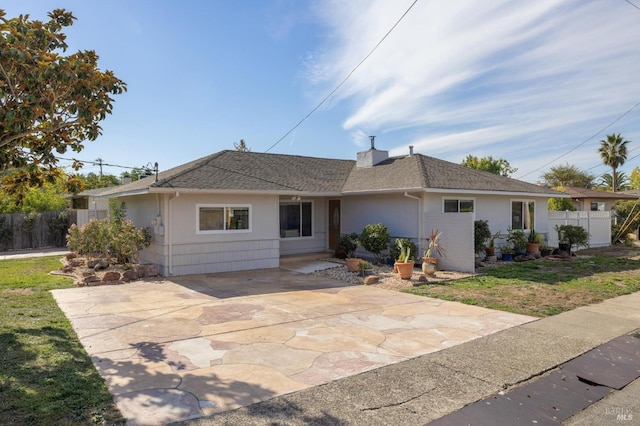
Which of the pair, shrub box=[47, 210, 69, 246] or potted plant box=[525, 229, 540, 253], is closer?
potted plant box=[525, 229, 540, 253]

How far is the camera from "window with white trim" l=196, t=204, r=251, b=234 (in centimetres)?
1244

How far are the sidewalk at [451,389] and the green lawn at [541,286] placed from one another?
208cm

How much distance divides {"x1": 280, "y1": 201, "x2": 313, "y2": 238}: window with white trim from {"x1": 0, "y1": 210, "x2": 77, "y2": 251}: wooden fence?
13.9 m

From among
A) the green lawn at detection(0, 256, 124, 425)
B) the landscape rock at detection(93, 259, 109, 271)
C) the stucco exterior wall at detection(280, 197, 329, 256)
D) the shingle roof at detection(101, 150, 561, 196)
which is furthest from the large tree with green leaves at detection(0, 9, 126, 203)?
the stucco exterior wall at detection(280, 197, 329, 256)

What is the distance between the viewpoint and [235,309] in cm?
792

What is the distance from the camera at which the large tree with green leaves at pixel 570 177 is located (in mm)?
48812

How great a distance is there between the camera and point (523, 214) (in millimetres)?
17062

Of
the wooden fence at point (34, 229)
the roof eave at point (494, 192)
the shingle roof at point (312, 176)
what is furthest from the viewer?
the wooden fence at point (34, 229)

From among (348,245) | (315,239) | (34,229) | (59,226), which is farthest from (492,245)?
(34,229)

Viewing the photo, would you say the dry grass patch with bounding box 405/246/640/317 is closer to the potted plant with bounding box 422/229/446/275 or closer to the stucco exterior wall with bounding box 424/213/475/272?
the stucco exterior wall with bounding box 424/213/475/272

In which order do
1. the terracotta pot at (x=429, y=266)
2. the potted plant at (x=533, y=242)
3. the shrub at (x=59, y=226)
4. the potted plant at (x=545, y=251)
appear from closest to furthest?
the terracotta pot at (x=429, y=266) < the potted plant at (x=533, y=242) < the potted plant at (x=545, y=251) < the shrub at (x=59, y=226)

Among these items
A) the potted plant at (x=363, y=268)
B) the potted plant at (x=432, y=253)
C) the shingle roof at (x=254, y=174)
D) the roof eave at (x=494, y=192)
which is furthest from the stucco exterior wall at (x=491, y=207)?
the shingle roof at (x=254, y=174)

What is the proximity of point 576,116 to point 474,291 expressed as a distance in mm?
14446

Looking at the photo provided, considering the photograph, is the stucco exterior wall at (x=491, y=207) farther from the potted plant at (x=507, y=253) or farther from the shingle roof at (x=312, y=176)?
the potted plant at (x=507, y=253)
